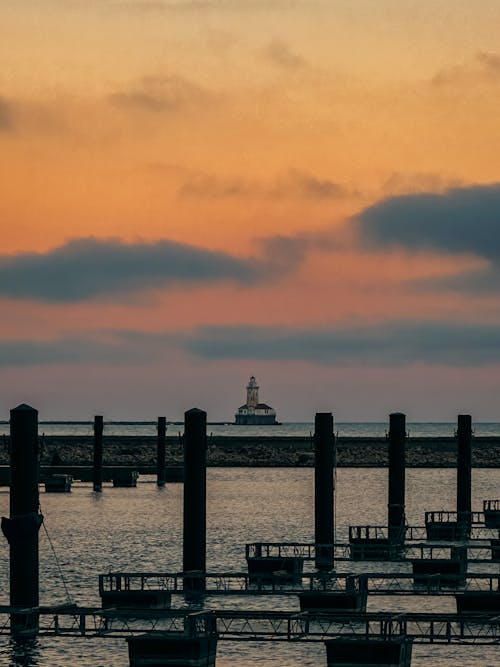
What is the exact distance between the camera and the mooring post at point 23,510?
129 ft

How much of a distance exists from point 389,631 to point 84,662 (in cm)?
869

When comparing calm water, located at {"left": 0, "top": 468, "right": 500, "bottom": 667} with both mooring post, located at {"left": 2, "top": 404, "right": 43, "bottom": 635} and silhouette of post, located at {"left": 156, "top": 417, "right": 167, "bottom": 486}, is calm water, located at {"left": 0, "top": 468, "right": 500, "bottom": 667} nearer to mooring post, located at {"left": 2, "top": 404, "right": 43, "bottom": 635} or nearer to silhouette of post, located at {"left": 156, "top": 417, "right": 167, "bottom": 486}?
silhouette of post, located at {"left": 156, "top": 417, "right": 167, "bottom": 486}

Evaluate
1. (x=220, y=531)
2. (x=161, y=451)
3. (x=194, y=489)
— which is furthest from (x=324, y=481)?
(x=161, y=451)

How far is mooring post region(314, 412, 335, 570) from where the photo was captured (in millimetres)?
55594

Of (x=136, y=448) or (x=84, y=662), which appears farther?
(x=136, y=448)

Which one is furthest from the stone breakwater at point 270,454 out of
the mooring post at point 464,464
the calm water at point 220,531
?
the mooring post at point 464,464

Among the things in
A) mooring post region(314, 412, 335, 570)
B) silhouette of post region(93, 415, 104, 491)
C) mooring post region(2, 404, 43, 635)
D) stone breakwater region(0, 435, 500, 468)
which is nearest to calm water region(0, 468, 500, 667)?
silhouette of post region(93, 415, 104, 491)

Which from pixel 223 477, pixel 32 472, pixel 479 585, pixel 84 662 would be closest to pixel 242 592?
pixel 84 662

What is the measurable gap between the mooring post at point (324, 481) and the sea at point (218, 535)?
3376 millimetres

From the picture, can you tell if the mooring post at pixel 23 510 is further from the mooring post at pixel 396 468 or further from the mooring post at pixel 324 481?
the mooring post at pixel 396 468

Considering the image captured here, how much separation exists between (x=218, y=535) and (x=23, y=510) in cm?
4275

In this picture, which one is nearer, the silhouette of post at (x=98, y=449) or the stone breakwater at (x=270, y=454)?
the silhouette of post at (x=98, y=449)

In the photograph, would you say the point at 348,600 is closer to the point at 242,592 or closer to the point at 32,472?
the point at 242,592

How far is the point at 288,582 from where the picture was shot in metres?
55.9
